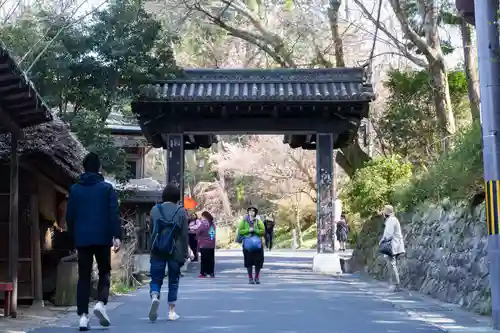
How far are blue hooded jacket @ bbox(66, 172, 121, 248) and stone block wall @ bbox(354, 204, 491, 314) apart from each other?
557cm

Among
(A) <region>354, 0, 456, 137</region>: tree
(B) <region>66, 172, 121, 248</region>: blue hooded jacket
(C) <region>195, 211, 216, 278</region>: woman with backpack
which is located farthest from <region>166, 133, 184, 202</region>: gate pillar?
(B) <region>66, 172, 121, 248</region>: blue hooded jacket

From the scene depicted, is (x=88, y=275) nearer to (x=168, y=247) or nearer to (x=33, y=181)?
(x=168, y=247)

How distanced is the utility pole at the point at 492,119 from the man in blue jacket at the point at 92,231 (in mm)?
4489

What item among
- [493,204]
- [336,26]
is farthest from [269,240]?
[493,204]

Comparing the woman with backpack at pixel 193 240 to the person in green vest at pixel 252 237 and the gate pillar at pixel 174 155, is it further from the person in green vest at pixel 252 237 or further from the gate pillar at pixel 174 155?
the person in green vest at pixel 252 237

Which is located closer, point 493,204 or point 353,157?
point 493,204

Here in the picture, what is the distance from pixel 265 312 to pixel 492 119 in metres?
4.08

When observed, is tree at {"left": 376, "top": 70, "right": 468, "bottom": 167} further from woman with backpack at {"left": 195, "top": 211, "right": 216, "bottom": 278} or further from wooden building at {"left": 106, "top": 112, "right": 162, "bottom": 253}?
wooden building at {"left": 106, "top": 112, "right": 162, "bottom": 253}

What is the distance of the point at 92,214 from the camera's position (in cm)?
840

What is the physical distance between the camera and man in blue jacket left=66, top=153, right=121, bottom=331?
835cm

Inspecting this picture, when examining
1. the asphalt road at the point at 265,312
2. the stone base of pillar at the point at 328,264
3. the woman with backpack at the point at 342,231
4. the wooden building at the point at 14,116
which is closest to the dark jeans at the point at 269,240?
the woman with backpack at the point at 342,231

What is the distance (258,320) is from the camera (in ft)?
31.0

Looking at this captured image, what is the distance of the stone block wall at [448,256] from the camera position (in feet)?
37.4

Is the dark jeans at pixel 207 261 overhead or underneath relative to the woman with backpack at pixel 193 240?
underneath
